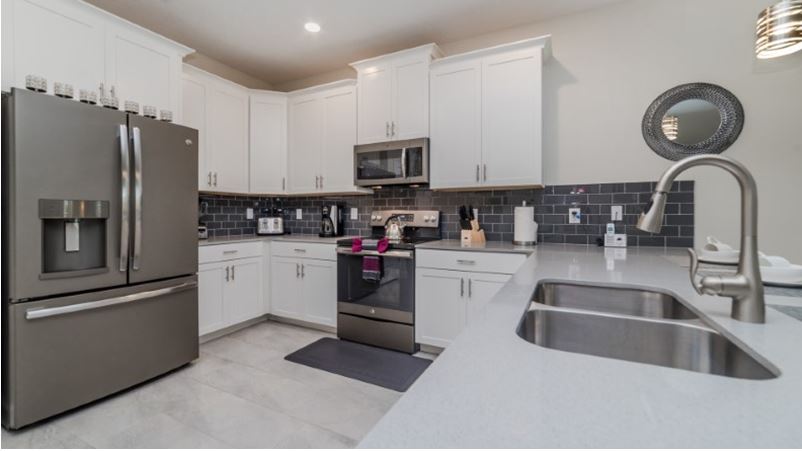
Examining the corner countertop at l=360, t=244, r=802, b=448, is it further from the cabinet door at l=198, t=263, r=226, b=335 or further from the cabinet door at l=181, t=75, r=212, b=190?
the cabinet door at l=181, t=75, r=212, b=190

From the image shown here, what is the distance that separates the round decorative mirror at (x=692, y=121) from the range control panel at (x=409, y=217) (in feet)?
5.61

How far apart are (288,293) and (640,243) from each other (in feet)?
9.74

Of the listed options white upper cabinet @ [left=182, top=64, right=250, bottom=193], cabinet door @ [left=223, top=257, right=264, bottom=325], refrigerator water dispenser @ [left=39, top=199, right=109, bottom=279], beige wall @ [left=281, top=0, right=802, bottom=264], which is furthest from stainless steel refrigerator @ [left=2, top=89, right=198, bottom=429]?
beige wall @ [left=281, top=0, right=802, bottom=264]

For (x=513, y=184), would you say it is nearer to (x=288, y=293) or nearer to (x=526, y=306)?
(x=526, y=306)

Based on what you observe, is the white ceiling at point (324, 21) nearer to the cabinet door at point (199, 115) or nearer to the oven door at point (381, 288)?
the cabinet door at point (199, 115)

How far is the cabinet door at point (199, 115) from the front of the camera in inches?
116

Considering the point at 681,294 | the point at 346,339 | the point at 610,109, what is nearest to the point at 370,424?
the point at 346,339

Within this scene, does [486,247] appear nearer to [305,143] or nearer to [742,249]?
[742,249]

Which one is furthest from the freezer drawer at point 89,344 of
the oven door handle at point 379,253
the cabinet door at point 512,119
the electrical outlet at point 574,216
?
the electrical outlet at point 574,216

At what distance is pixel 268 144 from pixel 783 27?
12.4 feet

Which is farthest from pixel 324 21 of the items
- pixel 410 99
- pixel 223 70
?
pixel 223 70

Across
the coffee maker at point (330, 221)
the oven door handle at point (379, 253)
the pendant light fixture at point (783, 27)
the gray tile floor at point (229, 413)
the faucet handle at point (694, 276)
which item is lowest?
the gray tile floor at point (229, 413)

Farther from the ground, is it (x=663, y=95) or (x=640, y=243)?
(x=663, y=95)

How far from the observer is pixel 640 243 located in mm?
2535
